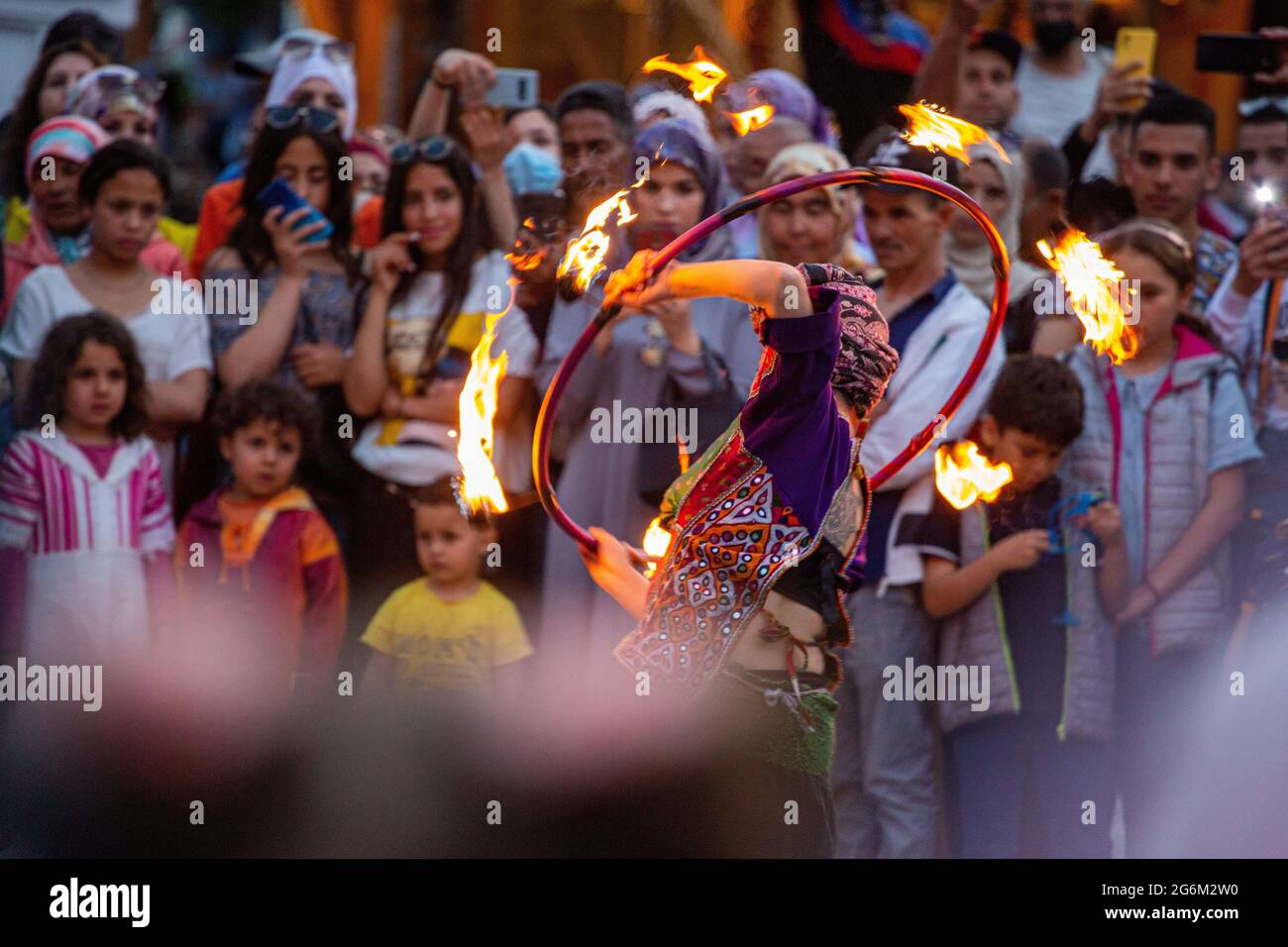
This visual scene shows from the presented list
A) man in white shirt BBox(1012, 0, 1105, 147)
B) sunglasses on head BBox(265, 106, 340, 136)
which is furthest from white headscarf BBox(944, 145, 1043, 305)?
sunglasses on head BBox(265, 106, 340, 136)

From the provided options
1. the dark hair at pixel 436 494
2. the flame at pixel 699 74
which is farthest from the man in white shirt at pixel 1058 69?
the dark hair at pixel 436 494

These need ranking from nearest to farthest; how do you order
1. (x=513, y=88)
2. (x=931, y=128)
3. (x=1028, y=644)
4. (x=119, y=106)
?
(x=931, y=128)
(x=1028, y=644)
(x=513, y=88)
(x=119, y=106)

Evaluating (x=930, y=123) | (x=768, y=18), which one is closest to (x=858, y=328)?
(x=930, y=123)

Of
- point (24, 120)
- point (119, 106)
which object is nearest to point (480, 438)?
point (119, 106)

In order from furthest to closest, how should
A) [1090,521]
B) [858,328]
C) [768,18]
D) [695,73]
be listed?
[768,18] → [1090,521] → [695,73] → [858,328]

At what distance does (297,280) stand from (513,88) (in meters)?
1.04

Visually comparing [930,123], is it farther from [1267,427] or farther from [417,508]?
[417,508]

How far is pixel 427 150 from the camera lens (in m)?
6.34

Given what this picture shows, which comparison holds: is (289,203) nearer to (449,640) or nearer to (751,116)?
(449,640)

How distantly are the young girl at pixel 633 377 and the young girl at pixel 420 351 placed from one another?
0.18 metres

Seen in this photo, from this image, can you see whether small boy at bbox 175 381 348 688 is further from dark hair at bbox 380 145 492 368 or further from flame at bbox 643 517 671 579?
flame at bbox 643 517 671 579

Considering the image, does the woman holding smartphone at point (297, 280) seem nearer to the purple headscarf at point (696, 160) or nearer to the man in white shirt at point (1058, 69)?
the purple headscarf at point (696, 160)
